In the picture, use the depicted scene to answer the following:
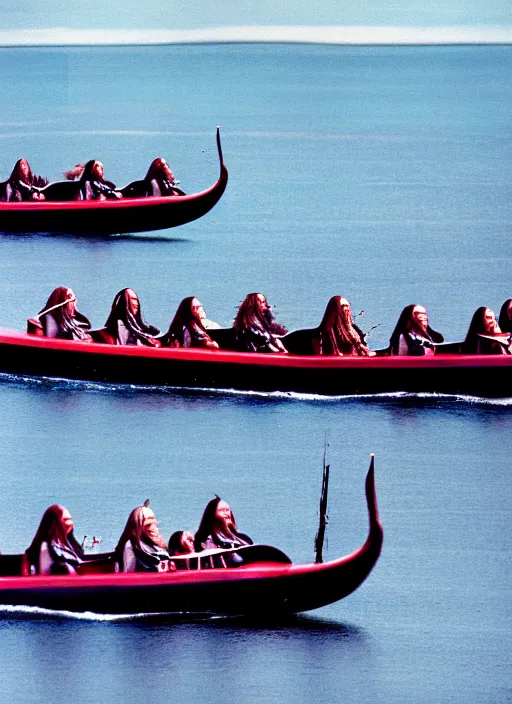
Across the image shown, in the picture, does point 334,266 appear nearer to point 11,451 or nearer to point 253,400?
point 253,400

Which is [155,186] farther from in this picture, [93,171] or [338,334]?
[338,334]

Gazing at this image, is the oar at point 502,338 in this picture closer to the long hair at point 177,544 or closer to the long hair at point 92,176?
the long hair at point 177,544

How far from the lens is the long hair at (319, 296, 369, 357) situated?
10492mm

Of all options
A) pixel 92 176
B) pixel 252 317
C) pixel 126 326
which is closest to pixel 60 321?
pixel 126 326

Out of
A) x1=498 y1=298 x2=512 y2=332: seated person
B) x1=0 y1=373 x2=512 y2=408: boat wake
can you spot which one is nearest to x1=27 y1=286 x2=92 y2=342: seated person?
x1=0 y1=373 x2=512 y2=408: boat wake

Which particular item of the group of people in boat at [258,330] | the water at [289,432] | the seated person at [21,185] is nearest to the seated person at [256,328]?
the group of people in boat at [258,330]

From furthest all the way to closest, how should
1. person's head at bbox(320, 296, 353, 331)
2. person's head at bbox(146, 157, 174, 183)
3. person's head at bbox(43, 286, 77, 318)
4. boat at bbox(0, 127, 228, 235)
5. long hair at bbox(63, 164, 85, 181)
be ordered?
1. long hair at bbox(63, 164, 85, 181)
2. person's head at bbox(146, 157, 174, 183)
3. boat at bbox(0, 127, 228, 235)
4. person's head at bbox(43, 286, 77, 318)
5. person's head at bbox(320, 296, 353, 331)

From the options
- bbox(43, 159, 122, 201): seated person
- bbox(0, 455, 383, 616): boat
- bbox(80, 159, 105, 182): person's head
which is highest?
bbox(80, 159, 105, 182): person's head

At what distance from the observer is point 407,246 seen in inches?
508

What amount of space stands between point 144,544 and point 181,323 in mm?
2506

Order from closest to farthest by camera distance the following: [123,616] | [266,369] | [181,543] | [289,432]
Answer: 1. [123,616]
2. [181,543]
3. [289,432]
4. [266,369]

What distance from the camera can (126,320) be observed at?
10.7 m

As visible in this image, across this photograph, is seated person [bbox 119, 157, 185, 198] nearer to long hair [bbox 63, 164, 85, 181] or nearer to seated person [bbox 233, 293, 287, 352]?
long hair [bbox 63, 164, 85, 181]

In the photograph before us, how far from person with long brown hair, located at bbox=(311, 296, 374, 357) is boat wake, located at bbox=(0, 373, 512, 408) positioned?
210mm
